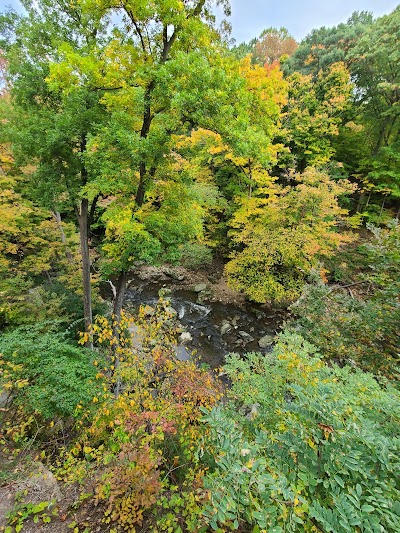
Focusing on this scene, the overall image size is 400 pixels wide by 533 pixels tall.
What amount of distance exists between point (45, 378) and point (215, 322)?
25.8 feet

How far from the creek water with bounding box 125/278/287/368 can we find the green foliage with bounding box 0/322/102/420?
457 cm

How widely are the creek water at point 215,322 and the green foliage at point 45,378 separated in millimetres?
4572

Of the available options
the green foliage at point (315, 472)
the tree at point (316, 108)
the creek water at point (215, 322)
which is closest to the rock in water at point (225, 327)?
the creek water at point (215, 322)

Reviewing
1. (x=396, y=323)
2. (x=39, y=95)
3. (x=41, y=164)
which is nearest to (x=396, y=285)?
(x=396, y=323)

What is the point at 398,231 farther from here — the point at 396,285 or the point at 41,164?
the point at 41,164

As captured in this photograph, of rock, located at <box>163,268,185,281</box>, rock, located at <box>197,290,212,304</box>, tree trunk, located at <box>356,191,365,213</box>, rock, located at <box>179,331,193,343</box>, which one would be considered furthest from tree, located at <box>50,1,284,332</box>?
tree trunk, located at <box>356,191,365,213</box>

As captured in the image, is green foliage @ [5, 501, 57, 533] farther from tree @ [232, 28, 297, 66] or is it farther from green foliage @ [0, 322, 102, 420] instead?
tree @ [232, 28, 297, 66]

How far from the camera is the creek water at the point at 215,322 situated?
973 centimetres

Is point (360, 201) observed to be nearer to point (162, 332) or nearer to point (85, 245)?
point (85, 245)

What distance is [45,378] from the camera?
14.0 feet

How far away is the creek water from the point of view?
9.73 meters

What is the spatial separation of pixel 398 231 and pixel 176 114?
5044mm

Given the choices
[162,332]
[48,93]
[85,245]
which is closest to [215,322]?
[85,245]

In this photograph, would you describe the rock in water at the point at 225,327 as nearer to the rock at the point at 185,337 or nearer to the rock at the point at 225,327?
the rock at the point at 225,327
